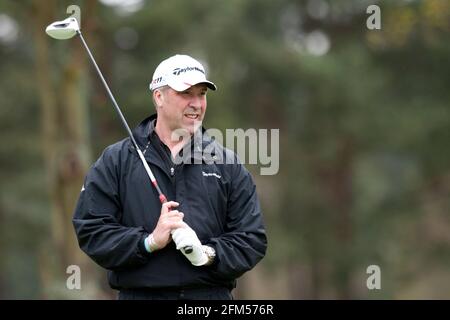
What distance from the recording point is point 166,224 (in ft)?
17.0

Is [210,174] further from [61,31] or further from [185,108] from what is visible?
[61,31]

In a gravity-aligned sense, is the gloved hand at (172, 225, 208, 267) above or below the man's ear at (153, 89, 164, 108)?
below

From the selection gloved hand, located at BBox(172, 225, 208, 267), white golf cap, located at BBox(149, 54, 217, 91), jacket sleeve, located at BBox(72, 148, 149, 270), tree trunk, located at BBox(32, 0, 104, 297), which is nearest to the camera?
gloved hand, located at BBox(172, 225, 208, 267)

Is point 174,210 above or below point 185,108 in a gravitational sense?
below

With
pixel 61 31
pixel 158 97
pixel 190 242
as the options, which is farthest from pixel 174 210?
pixel 61 31

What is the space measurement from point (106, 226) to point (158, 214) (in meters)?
0.32

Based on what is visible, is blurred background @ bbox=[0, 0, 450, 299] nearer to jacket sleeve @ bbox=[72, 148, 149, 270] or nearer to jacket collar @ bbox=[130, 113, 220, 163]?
jacket collar @ bbox=[130, 113, 220, 163]

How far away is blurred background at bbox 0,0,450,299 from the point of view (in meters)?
23.4

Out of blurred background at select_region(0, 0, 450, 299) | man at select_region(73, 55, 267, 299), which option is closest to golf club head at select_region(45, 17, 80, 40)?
man at select_region(73, 55, 267, 299)

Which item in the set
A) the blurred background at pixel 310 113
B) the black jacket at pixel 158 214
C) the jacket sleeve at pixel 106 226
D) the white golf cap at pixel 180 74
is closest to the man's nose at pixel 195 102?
the white golf cap at pixel 180 74

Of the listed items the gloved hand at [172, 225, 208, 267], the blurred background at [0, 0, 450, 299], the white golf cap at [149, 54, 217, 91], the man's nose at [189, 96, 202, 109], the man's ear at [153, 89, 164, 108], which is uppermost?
the blurred background at [0, 0, 450, 299]

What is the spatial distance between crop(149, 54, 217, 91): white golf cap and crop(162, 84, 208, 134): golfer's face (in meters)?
0.06

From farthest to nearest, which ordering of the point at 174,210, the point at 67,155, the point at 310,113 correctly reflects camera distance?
the point at 310,113, the point at 67,155, the point at 174,210
